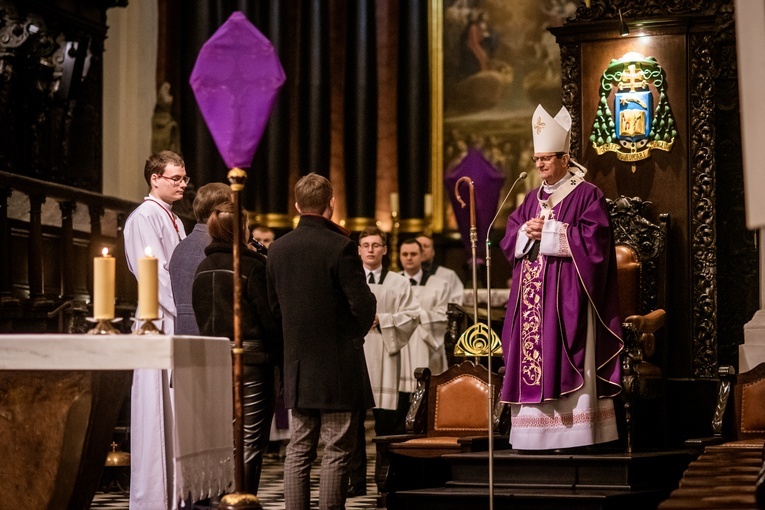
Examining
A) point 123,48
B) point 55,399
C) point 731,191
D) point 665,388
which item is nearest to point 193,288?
point 55,399

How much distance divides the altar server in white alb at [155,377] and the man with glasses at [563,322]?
→ 199 centimetres

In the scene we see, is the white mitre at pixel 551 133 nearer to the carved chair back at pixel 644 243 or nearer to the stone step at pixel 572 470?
the carved chair back at pixel 644 243

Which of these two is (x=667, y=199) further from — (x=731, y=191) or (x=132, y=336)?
(x=132, y=336)

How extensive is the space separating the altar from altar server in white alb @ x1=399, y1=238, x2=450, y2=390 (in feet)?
17.3

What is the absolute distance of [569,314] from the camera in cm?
682

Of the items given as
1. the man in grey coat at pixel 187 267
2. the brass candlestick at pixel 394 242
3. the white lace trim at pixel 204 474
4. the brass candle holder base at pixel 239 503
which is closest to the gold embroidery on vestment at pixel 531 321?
the man in grey coat at pixel 187 267

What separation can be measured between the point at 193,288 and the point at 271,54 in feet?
6.37

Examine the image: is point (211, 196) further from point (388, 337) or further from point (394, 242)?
point (394, 242)

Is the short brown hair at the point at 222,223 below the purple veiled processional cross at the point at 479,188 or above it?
below

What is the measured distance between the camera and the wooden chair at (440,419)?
24.4 ft

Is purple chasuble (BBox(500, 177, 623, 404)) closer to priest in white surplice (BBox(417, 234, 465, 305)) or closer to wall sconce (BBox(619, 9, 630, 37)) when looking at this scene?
wall sconce (BBox(619, 9, 630, 37))

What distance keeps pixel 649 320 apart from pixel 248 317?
3.04 meters

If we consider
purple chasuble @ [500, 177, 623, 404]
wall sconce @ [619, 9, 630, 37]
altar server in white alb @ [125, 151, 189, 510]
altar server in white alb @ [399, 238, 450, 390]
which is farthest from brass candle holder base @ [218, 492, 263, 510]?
altar server in white alb @ [399, 238, 450, 390]

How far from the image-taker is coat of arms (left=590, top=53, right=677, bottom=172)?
28.6ft
